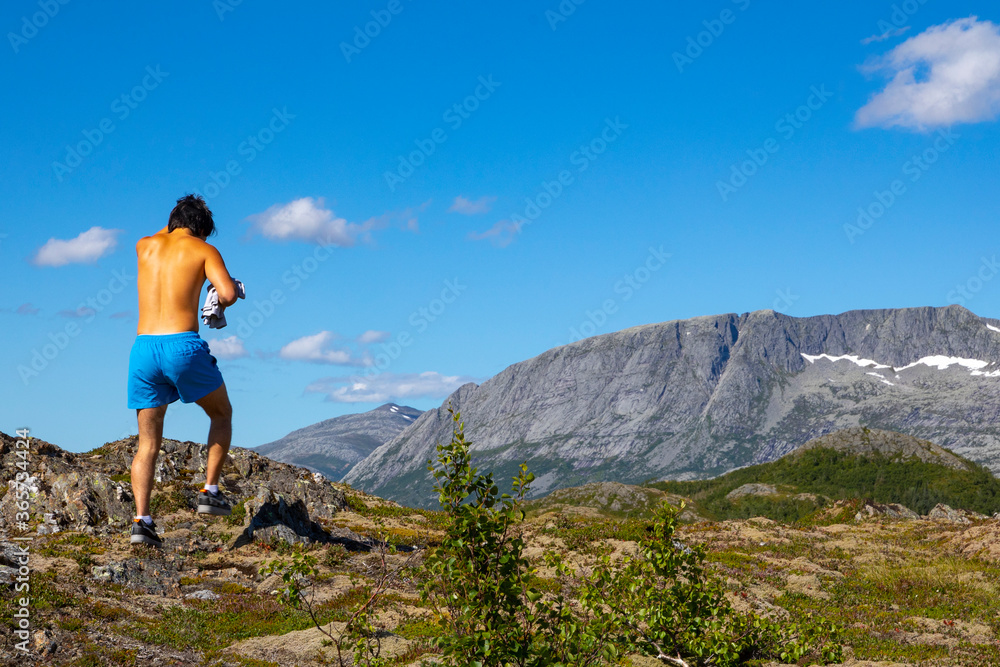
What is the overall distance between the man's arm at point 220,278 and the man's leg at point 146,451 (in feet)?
5.01

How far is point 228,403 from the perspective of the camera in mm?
8375

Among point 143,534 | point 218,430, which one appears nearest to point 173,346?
point 218,430

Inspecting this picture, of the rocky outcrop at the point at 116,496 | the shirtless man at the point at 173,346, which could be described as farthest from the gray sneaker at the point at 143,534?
the rocky outcrop at the point at 116,496

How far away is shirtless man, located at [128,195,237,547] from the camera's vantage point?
7664mm

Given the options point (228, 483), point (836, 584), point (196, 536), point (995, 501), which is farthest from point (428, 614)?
point (995, 501)

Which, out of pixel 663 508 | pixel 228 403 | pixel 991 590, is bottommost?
pixel 991 590

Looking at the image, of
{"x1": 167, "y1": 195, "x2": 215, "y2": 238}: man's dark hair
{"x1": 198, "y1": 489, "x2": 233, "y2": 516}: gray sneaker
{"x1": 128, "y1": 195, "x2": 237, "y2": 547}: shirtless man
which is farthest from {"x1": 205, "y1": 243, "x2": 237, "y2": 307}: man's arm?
{"x1": 198, "y1": 489, "x2": 233, "y2": 516}: gray sneaker

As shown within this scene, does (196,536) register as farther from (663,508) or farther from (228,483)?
(663,508)

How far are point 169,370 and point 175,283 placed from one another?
37.0 inches

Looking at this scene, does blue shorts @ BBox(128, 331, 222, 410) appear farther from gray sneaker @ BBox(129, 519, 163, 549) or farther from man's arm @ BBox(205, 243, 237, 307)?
gray sneaker @ BBox(129, 519, 163, 549)

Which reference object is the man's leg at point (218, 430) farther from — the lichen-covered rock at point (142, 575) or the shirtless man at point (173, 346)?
the lichen-covered rock at point (142, 575)

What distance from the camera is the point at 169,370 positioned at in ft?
24.9

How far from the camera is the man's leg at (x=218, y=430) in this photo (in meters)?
8.22

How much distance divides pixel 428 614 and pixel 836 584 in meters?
17.1
